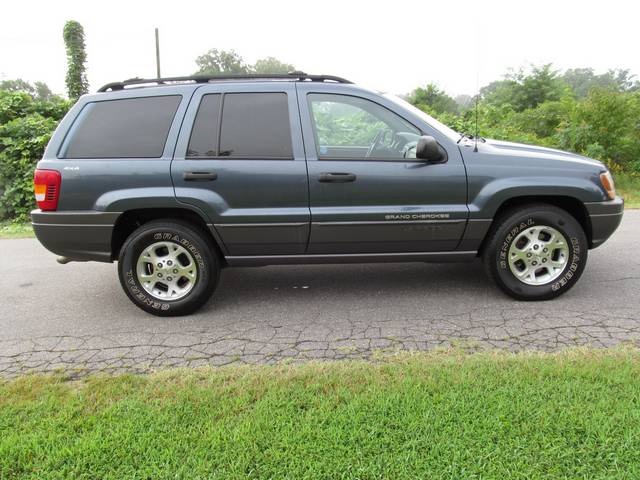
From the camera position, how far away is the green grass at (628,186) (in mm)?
10008

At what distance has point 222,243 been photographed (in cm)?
400

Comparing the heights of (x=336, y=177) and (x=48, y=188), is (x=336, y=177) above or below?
above

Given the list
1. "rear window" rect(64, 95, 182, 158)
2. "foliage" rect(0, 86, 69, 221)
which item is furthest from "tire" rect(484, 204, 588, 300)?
"foliage" rect(0, 86, 69, 221)

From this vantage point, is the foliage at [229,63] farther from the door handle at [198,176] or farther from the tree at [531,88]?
the door handle at [198,176]

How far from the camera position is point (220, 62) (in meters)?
86.5

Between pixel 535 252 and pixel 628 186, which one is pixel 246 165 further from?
pixel 628 186

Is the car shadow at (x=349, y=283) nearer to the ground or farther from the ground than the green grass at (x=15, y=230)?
farther from the ground

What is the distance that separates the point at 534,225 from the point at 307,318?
2013 millimetres

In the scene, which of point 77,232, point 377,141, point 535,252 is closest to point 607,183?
point 535,252

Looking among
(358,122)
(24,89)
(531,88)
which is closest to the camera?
(358,122)

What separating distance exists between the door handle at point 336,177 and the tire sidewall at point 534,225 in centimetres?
131

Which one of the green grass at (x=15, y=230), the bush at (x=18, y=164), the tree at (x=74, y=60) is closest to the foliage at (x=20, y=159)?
the bush at (x=18, y=164)

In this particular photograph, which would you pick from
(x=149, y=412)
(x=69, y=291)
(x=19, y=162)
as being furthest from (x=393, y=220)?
(x=19, y=162)

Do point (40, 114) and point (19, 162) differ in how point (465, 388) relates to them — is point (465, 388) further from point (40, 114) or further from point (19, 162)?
point (40, 114)
